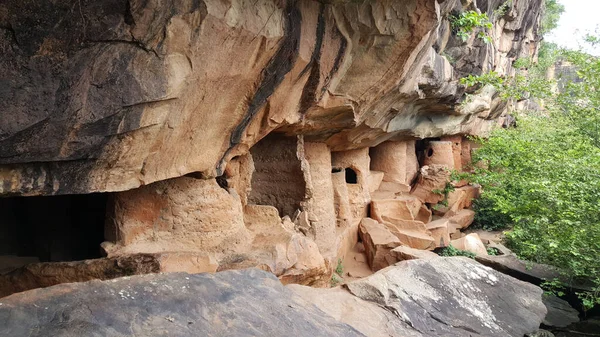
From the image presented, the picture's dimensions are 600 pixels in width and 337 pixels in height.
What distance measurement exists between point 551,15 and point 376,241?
1815 centimetres

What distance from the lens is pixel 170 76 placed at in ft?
10.8

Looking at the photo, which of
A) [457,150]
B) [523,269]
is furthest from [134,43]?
[457,150]

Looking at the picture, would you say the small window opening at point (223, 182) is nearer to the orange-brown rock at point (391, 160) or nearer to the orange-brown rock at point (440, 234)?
the orange-brown rock at point (440, 234)

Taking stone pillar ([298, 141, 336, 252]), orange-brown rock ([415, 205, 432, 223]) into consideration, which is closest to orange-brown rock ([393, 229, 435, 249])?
stone pillar ([298, 141, 336, 252])

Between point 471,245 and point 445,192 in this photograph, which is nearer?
point 471,245

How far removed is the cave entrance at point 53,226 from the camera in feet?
20.0

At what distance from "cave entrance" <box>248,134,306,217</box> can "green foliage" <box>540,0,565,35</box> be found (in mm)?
17670

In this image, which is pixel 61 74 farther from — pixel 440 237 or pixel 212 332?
pixel 440 237

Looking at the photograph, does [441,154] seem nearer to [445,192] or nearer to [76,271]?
[445,192]

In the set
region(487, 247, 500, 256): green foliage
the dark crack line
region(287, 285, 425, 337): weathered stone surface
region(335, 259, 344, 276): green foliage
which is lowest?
region(487, 247, 500, 256): green foliage

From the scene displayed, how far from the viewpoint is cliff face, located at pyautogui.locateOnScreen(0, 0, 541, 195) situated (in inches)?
107

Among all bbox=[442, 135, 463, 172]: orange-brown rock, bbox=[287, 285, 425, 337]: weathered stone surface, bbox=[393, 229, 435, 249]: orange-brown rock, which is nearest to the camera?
bbox=[287, 285, 425, 337]: weathered stone surface

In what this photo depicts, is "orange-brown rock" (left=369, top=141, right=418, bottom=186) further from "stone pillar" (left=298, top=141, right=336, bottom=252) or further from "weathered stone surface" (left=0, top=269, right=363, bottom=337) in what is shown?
"weathered stone surface" (left=0, top=269, right=363, bottom=337)

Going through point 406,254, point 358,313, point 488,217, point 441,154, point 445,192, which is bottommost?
point 488,217
